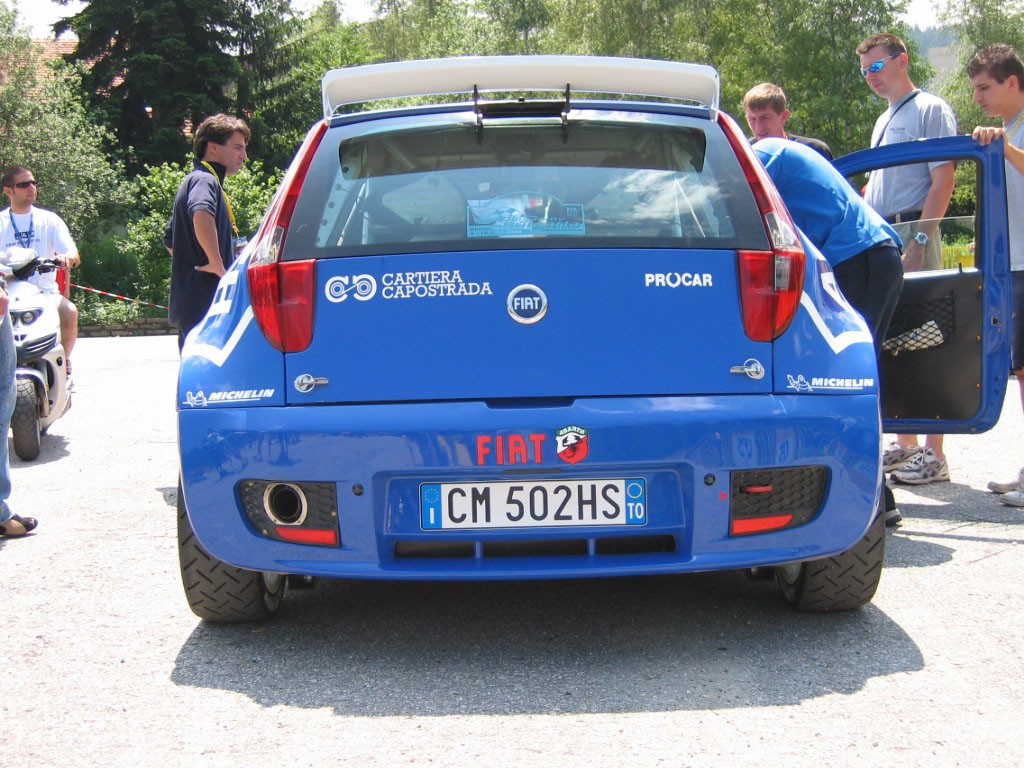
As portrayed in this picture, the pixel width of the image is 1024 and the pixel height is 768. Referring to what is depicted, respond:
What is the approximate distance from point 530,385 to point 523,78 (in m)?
1.03

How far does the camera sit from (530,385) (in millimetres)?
3223

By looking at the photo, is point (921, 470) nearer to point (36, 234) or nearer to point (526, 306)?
point (526, 306)

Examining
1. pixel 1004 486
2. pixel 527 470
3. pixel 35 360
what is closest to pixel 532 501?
pixel 527 470

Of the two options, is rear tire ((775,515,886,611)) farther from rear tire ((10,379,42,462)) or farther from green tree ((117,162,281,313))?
green tree ((117,162,281,313))

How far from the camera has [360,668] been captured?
3.39m

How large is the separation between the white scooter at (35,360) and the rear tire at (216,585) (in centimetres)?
400

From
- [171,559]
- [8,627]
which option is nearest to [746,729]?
[8,627]

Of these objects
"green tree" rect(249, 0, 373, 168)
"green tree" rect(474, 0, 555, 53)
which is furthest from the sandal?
→ "green tree" rect(474, 0, 555, 53)

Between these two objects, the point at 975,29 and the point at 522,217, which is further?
the point at 975,29

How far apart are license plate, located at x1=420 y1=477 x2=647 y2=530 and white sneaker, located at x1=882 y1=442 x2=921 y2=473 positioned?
3340 mm

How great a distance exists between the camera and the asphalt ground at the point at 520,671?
2.81m

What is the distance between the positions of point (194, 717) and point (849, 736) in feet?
5.11

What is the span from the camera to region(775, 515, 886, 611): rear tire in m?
3.63

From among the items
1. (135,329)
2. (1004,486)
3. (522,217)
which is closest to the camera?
(522,217)
